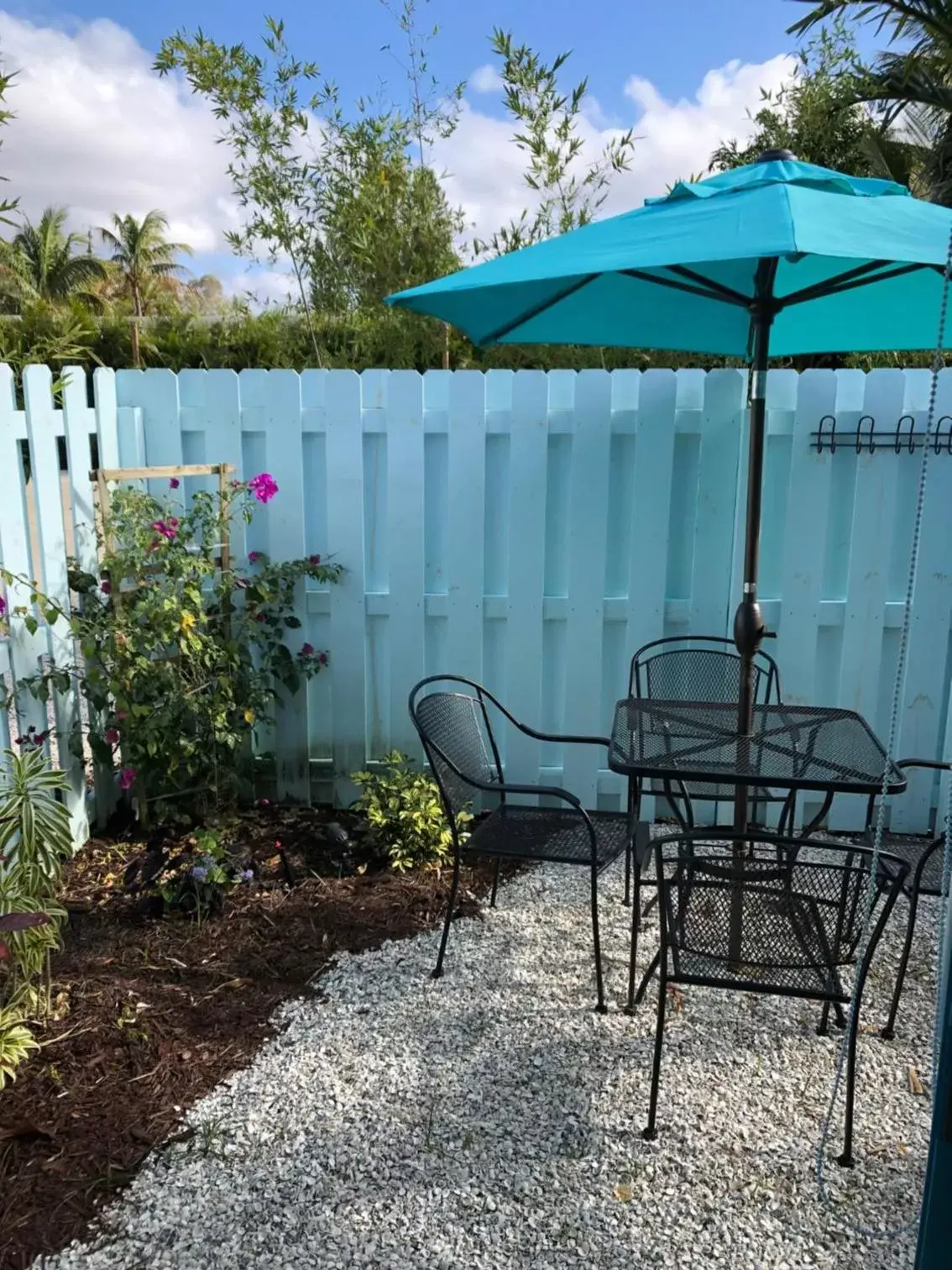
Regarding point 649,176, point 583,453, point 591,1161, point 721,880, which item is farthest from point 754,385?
point 649,176

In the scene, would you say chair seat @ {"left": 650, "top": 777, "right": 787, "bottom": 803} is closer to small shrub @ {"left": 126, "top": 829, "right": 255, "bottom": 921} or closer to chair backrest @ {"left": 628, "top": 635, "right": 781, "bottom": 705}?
chair backrest @ {"left": 628, "top": 635, "right": 781, "bottom": 705}

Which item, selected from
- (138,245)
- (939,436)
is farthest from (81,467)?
(138,245)

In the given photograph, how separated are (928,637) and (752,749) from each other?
5.27 ft

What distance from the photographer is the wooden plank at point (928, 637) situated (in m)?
3.59

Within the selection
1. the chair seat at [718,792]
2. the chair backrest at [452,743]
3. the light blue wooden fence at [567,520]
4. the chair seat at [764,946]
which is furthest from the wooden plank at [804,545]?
the chair seat at [764,946]

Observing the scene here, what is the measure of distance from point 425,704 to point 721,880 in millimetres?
977

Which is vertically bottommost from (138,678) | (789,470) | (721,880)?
(721,880)

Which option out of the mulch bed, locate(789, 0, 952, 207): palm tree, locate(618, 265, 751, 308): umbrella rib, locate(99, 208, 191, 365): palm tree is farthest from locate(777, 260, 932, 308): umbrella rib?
locate(99, 208, 191, 365): palm tree

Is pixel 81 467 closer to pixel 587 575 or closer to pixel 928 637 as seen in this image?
pixel 587 575

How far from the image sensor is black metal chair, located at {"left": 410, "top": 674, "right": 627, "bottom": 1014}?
2.62 m

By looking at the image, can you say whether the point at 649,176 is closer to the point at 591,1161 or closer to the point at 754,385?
the point at 754,385

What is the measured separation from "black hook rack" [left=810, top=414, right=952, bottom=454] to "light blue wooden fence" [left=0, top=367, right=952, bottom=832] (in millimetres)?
28

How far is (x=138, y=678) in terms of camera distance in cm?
329

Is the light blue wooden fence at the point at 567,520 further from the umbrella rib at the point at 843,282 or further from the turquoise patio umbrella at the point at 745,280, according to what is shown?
the umbrella rib at the point at 843,282
